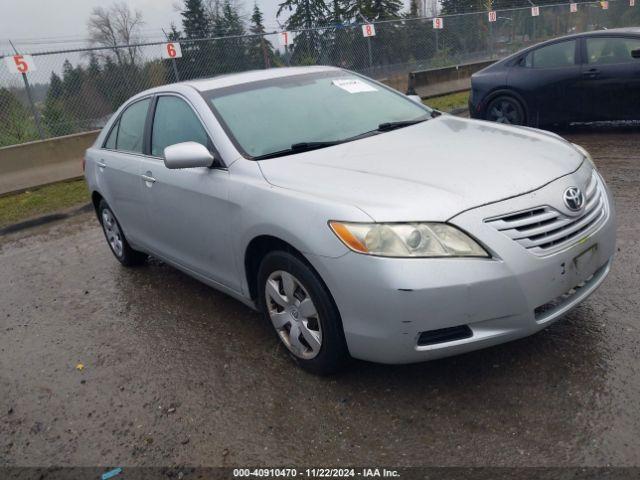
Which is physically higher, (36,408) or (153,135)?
(153,135)

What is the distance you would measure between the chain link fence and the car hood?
8565 millimetres

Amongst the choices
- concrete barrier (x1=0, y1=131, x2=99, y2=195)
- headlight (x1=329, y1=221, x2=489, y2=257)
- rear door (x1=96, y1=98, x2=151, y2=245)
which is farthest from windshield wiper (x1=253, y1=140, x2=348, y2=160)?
concrete barrier (x1=0, y1=131, x2=99, y2=195)

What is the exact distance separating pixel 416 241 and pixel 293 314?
92 cm

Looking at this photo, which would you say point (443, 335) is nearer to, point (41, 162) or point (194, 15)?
point (41, 162)

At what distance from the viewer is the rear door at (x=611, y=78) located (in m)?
7.86

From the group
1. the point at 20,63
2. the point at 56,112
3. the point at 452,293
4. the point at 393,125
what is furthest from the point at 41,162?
the point at 452,293

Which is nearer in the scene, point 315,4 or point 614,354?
point 614,354

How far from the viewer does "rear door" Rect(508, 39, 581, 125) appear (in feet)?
27.5

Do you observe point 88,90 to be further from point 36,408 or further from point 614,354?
point 614,354

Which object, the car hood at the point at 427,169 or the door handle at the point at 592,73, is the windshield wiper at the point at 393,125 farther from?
the door handle at the point at 592,73

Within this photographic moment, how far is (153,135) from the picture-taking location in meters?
4.50

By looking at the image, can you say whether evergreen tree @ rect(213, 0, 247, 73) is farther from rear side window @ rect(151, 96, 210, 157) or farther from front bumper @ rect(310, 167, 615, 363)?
front bumper @ rect(310, 167, 615, 363)

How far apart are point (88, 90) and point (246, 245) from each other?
9183mm

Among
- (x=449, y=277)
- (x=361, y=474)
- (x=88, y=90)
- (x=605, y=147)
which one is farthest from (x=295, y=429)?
(x=88, y=90)
